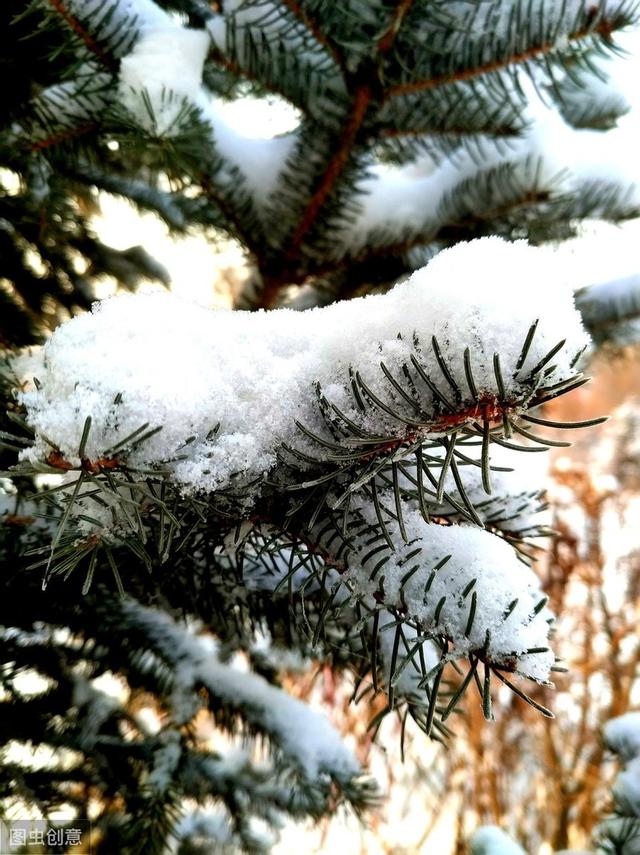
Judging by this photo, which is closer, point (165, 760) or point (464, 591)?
point (464, 591)

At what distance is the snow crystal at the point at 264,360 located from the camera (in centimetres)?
26

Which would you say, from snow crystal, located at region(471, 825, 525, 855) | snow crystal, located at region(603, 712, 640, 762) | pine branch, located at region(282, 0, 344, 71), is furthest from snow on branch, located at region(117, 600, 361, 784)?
pine branch, located at region(282, 0, 344, 71)


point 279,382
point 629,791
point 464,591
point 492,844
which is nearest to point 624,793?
point 629,791

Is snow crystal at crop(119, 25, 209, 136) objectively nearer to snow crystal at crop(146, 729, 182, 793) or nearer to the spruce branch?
the spruce branch

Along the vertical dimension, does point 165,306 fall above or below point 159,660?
above

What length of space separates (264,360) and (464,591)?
16 centimetres

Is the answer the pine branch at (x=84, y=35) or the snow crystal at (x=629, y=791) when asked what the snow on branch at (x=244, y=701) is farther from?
the pine branch at (x=84, y=35)

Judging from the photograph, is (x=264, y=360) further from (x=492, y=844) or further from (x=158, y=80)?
(x=492, y=844)

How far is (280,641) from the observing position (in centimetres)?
56

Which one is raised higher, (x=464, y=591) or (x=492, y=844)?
(x=464, y=591)

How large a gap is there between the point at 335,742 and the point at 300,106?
0.69 m

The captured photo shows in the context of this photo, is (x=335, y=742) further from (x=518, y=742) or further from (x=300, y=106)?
(x=518, y=742)

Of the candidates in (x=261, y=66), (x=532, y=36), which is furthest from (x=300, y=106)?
(x=532, y=36)

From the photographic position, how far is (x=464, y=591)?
0.30 metres
